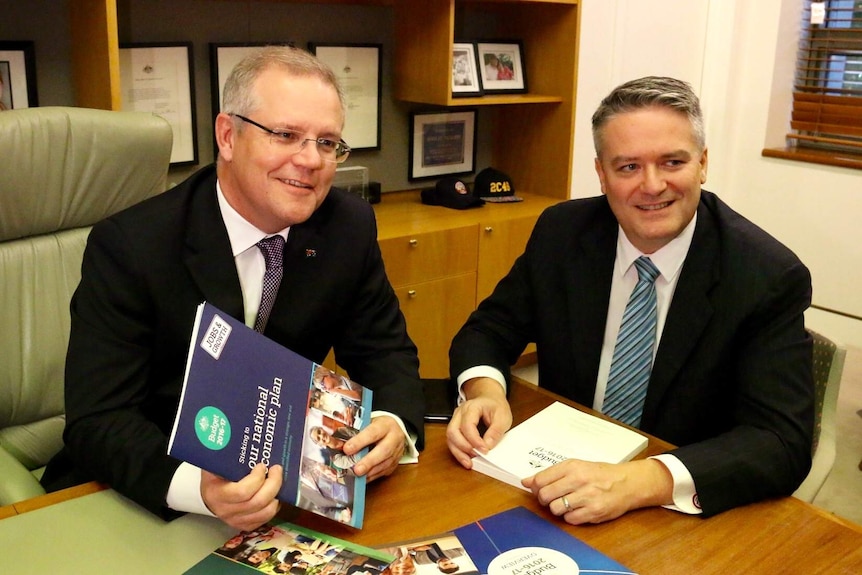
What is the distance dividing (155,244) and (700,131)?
103 cm

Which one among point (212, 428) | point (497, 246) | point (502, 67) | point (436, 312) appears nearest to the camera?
point (212, 428)

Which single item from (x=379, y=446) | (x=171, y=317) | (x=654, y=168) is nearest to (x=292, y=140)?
(x=171, y=317)

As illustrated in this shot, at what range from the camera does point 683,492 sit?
4.10ft

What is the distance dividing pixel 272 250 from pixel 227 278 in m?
0.11

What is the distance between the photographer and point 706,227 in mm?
1613

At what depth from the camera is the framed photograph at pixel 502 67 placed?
3.59 meters

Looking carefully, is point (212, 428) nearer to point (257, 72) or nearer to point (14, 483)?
point (14, 483)

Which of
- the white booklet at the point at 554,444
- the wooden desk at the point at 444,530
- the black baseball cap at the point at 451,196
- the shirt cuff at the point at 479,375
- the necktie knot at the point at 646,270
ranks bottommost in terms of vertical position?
the wooden desk at the point at 444,530

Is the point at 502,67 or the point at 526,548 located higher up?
the point at 502,67

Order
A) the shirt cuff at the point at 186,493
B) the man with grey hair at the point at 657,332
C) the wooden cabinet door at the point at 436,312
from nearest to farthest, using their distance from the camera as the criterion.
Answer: the shirt cuff at the point at 186,493, the man with grey hair at the point at 657,332, the wooden cabinet door at the point at 436,312

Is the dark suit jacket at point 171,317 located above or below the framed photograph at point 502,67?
below

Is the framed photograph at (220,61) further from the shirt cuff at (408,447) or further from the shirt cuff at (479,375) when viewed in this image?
the shirt cuff at (408,447)

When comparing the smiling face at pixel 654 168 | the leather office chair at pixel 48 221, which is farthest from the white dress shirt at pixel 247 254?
the smiling face at pixel 654 168

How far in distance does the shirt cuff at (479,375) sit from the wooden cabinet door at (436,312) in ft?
4.79
